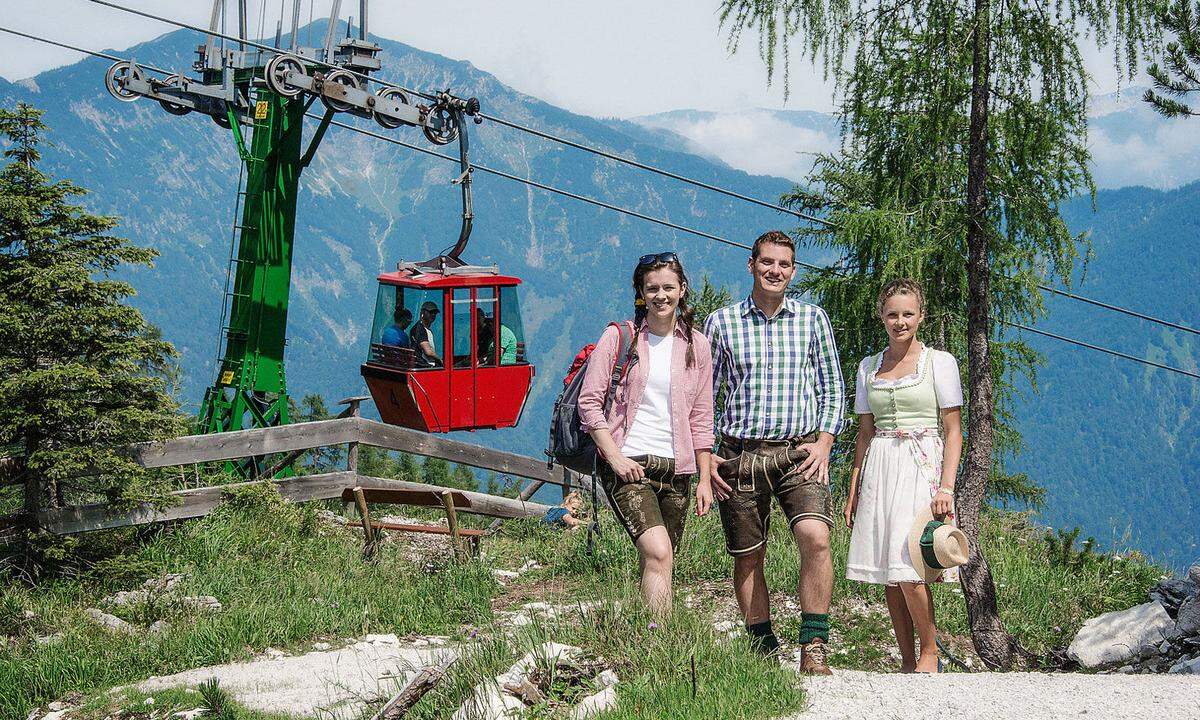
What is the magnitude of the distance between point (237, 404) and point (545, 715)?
945 centimetres

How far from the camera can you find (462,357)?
42.9 ft

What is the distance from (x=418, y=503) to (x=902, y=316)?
18.9ft

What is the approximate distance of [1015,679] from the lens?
16.6 ft

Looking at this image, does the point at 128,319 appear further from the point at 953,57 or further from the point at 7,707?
the point at 953,57

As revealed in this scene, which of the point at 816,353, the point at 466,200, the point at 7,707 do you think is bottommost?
the point at 7,707

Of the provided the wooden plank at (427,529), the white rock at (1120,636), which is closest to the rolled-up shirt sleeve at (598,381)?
the white rock at (1120,636)

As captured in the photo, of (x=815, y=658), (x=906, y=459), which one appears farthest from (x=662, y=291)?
(x=815, y=658)

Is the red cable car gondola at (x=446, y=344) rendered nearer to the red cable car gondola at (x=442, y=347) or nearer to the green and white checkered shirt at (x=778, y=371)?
the red cable car gondola at (x=442, y=347)

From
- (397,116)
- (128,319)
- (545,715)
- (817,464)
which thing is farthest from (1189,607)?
(397,116)

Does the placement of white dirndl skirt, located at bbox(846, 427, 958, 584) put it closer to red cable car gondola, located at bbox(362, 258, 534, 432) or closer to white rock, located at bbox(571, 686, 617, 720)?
white rock, located at bbox(571, 686, 617, 720)

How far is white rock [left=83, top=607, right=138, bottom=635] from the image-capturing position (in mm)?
7452

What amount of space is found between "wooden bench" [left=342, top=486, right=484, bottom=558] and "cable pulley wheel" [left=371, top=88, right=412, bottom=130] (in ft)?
15.9

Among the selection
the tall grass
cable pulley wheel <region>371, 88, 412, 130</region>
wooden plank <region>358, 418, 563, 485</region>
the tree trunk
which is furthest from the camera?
cable pulley wheel <region>371, 88, 412, 130</region>

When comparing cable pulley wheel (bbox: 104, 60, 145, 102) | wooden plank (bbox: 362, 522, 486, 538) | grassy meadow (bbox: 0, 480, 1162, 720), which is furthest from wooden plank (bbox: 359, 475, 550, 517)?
cable pulley wheel (bbox: 104, 60, 145, 102)
